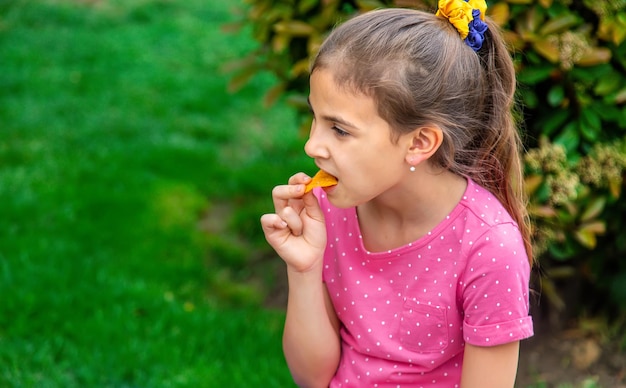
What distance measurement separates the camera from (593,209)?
9.09 ft

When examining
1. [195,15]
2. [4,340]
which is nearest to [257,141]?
[4,340]

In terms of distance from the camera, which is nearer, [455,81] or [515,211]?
[455,81]

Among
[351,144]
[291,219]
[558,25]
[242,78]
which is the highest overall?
[351,144]

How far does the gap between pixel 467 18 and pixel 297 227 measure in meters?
0.64

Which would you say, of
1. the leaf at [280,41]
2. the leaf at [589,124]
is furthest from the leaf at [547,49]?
the leaf at [280,41]

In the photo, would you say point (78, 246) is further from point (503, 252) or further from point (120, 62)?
point (120, 62)

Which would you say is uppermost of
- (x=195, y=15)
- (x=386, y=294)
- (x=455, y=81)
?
(x=455, y=81)

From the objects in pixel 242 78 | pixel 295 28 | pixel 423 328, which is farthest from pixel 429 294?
pixel 242 78

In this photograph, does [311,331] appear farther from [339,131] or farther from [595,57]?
[595,57]

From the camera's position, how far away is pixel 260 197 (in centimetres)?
442

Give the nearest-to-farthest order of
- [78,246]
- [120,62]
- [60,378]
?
[60,378] < [78,246] < [120,62]

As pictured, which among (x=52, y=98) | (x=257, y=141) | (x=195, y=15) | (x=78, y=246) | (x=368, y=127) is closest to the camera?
(x=368, y=127)

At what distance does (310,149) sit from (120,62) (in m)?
4.90

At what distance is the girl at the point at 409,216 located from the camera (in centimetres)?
172
